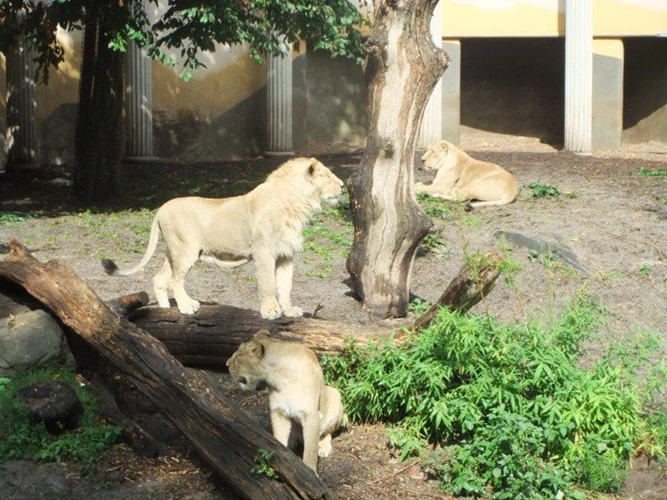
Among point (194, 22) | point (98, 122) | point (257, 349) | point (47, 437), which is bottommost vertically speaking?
point (47, 437)

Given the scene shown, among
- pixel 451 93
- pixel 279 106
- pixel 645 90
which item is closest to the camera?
pixel 279 106

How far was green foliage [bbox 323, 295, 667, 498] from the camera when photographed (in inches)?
275

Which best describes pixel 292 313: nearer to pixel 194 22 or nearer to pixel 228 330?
pixel 228 330

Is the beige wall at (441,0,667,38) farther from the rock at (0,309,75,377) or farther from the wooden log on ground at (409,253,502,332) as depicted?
the rock at (0,309,75,377)

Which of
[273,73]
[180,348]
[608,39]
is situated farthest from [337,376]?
[608,39]

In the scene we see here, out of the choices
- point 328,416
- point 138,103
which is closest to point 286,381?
point 328,416

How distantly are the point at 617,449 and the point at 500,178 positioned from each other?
7.70 metres

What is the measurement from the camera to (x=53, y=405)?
7289 millimetres

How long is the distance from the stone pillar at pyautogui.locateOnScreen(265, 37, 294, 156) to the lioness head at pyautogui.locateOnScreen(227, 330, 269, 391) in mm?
12808

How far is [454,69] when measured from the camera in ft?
66.2

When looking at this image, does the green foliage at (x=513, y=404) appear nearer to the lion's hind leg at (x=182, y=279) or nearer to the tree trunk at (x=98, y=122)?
the lion's hind leg at (x=182, y=279)

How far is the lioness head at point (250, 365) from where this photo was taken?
682 cm

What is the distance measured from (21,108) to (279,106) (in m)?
4.48

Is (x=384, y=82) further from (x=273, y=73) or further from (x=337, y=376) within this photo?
(x=273, y=73)
